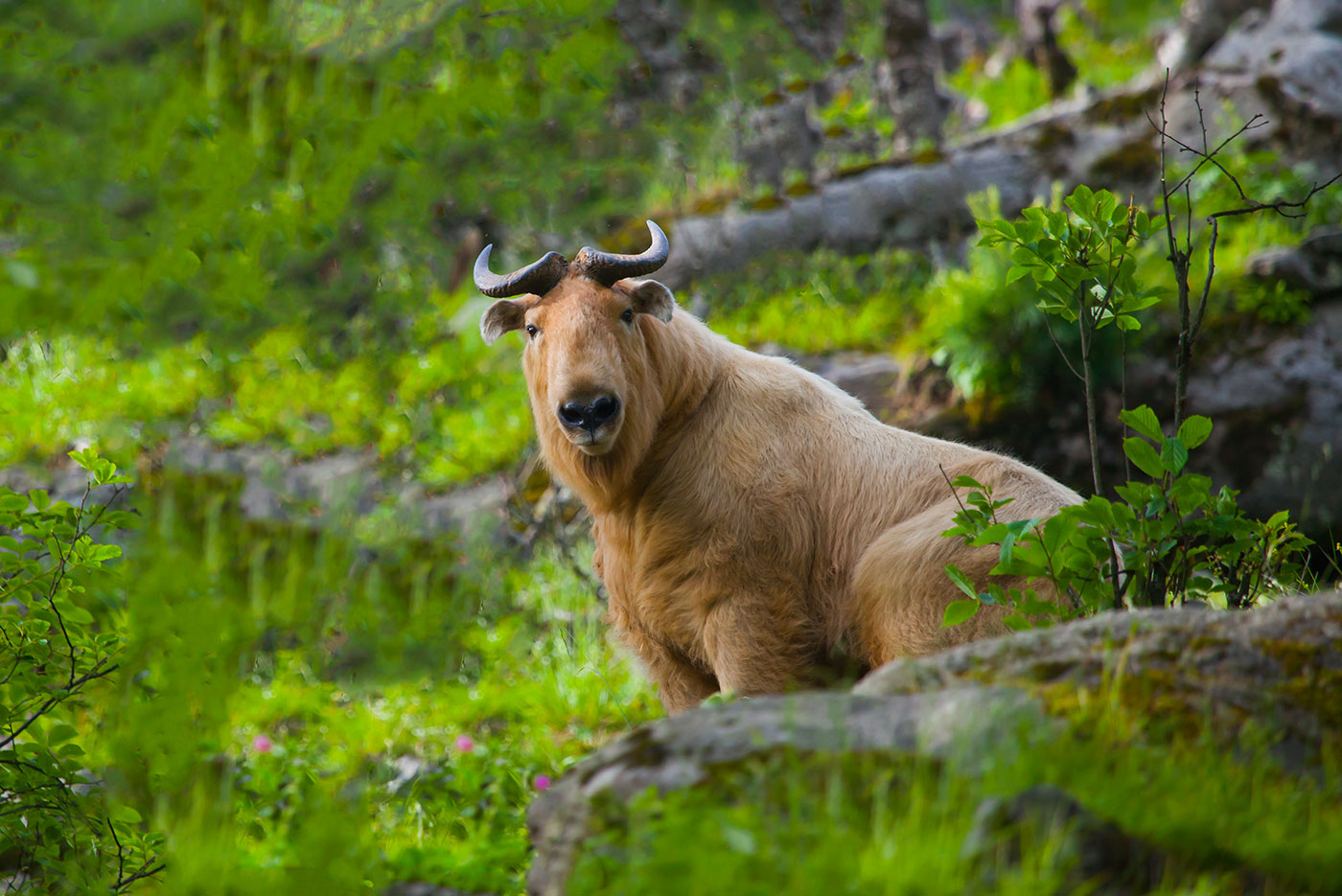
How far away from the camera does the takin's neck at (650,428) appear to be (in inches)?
183

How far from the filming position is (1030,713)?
6.98 feet

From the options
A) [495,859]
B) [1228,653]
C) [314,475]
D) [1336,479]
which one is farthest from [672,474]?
[314,475]

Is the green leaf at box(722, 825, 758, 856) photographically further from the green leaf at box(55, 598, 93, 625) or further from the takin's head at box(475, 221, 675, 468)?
the takin's head at box(475, 221, 675, 468)

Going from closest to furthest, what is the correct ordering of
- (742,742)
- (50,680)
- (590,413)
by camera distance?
(742,742) < (50,680) < (590,413)

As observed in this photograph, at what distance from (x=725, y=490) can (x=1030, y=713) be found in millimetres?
2503

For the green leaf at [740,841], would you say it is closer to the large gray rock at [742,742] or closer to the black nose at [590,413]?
the large gray rock at [742,742]

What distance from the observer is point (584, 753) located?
18.7 feet

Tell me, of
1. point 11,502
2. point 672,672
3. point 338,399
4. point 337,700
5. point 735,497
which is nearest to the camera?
point 11,502

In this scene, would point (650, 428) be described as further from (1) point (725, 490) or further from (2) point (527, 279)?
(2) point (527, 279)

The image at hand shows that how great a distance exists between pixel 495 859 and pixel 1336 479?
6.69 metres

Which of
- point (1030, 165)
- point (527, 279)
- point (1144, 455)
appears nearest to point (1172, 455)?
point (1144, 455)

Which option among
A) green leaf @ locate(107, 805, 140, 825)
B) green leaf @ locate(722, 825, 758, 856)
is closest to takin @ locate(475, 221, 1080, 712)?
green leaf @ locate(107, 805, 140, 825)

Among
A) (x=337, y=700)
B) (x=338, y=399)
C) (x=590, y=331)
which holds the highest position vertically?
(x=338, y=399)

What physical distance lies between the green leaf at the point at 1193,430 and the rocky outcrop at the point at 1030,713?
622 mm
